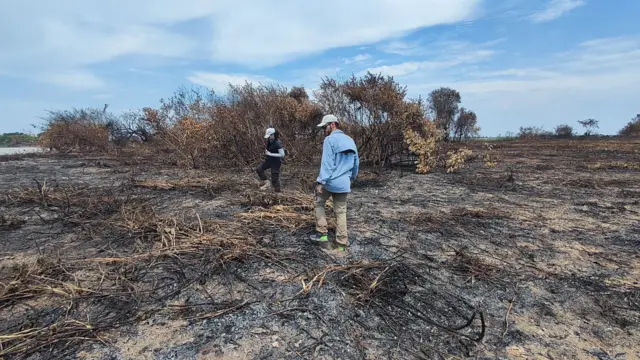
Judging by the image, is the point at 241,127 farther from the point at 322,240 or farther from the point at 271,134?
the point at 322,240

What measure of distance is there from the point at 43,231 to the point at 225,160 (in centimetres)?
825

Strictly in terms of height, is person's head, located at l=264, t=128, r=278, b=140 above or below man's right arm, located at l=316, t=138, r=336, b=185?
above

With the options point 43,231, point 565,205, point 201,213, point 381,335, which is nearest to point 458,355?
point 381,335

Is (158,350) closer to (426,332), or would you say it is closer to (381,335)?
(381,335)

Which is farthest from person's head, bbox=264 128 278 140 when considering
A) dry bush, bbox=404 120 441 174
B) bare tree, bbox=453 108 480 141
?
bare tree, bbox=453 108 480 141

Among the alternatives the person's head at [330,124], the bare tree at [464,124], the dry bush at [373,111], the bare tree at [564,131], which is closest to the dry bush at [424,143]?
the dry bush at [373,111]

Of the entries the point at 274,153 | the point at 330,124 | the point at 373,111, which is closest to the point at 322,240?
the point at 330,124

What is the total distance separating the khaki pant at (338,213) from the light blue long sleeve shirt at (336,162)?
0.50 feet

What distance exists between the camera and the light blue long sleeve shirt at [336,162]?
4.50 metres

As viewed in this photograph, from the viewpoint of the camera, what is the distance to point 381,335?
307 centimetres

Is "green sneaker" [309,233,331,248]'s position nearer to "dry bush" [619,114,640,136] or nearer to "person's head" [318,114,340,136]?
Answer: "person's head" [318,114,340,136]

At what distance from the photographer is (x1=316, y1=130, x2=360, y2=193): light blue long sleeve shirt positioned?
4.50 meters

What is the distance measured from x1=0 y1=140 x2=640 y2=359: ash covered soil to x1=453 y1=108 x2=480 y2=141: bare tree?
36162mm

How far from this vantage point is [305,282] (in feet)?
12.8
